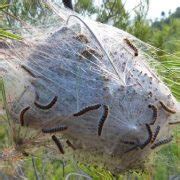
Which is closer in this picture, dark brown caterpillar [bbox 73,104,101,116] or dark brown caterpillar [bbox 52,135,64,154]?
dark brown caterpillar [bbox 73,104,101,116]

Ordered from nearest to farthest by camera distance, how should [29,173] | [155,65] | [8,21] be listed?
[8,21]
[155,65]
[29,173]

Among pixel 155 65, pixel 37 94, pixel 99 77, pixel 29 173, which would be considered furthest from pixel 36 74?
pixel 29 173

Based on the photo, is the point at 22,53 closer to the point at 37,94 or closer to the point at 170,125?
the point at 37,94

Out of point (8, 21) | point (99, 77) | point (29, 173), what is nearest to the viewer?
point (99, 77)

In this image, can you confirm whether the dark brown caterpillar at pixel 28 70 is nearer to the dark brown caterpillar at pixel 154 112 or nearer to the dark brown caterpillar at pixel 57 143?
the dark brown caterpillar at pixel 57 143

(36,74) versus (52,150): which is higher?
(36,74)

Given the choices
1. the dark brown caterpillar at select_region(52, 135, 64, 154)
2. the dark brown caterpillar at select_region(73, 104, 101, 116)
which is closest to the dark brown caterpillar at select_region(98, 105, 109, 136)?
the dark brown caterpillar at select_region(73, 104, 101, 116)

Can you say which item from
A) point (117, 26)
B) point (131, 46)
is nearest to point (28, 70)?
point (131, 46)

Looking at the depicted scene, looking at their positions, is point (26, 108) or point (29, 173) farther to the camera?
point (29, 173)

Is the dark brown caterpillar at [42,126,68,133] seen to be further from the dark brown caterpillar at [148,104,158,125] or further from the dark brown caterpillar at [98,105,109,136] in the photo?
the dark brown caterpillar at [148,104,158,125]

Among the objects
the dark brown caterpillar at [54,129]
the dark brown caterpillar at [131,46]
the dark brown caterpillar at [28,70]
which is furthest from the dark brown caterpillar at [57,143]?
the dark brown caterpillar at [131,46]

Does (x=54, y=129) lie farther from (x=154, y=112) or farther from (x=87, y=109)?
(x=154, y=112)
